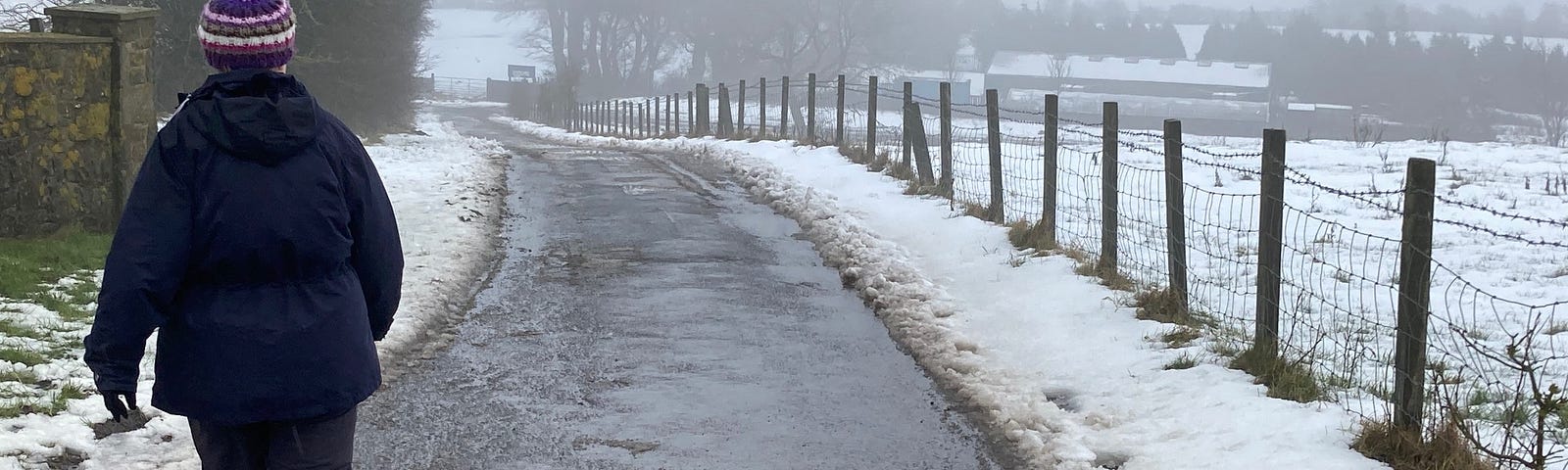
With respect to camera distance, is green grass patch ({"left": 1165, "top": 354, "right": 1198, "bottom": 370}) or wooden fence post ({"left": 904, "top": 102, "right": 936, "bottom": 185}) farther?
wooden fence post ({"left": 904, "top": 102, "right": 936, "bottom": 185})

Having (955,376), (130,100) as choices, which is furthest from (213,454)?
(130,100)

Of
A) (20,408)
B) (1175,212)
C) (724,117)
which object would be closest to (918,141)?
(1175,212)

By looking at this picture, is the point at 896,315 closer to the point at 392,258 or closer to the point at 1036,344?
the point at 1036,344

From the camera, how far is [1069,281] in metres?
8.72

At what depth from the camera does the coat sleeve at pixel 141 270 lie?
322 centimetres

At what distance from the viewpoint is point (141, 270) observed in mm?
3211

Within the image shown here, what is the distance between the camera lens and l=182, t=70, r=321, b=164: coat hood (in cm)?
326

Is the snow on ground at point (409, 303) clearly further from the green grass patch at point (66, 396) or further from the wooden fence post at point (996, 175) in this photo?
the wooden fence post at point (996, 175)

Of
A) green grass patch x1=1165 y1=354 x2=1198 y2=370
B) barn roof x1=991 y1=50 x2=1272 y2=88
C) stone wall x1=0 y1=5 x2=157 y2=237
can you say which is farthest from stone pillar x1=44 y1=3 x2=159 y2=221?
barn roof x1=991 y1=50 x2=1272 y2=88

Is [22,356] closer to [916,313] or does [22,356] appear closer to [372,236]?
[372,236]

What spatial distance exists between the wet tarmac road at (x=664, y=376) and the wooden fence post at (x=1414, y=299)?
1475 millimetres

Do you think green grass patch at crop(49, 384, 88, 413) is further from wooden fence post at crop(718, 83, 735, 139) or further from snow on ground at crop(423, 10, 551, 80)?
snow on ground at crop(423, 10, 551, 80)

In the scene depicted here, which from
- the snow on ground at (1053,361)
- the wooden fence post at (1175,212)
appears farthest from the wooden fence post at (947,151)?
the wooden fence post at (1175,212)

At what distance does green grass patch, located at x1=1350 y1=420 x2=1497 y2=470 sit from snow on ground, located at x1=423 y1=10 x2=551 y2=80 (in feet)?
343
